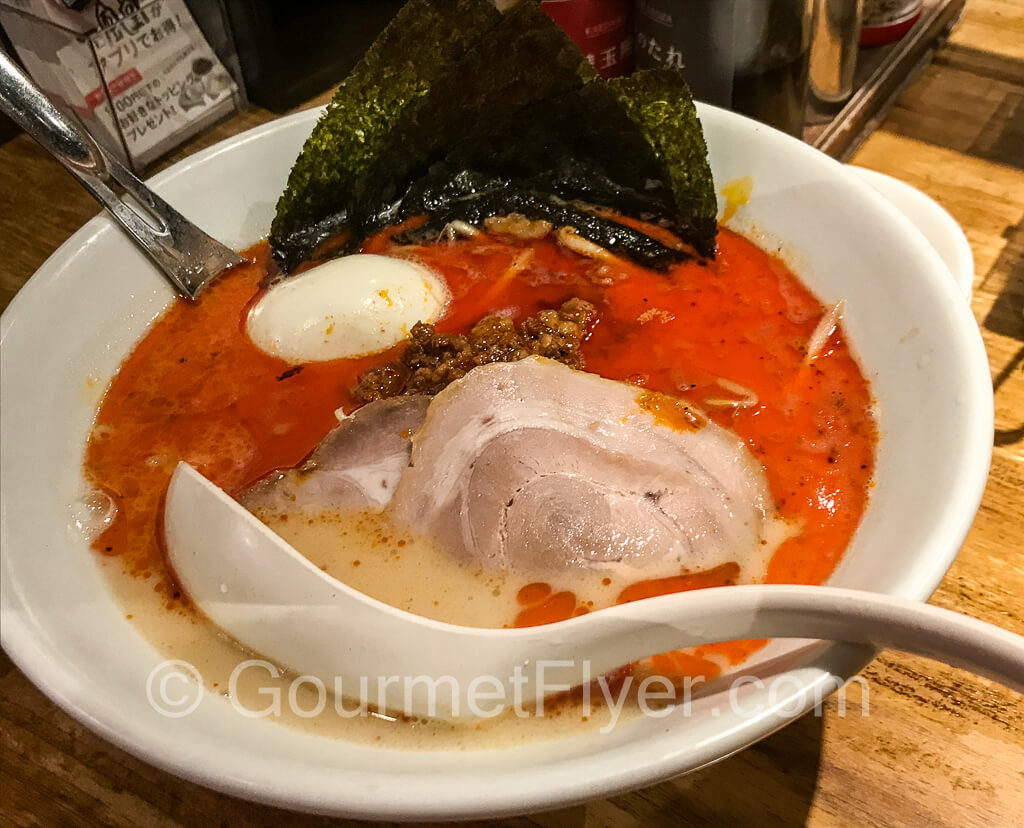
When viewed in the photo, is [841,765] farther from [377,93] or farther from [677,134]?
[377,93]

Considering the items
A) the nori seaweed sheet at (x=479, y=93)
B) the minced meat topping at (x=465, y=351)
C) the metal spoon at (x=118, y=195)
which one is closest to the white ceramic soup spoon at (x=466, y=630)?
the minced meat topping at (x=465, y=351)

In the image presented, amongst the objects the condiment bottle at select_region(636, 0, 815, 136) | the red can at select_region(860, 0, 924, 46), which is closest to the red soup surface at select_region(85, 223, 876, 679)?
the condiment bottle at select_region(636, 0, 815, 136)

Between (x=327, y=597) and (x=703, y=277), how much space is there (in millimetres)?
683

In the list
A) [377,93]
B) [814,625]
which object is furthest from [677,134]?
[814,625]

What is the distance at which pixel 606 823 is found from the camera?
798mm

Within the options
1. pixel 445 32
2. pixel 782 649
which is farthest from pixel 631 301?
pixel 782 649

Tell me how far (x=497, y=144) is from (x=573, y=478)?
59cm

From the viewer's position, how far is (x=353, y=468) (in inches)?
36.6

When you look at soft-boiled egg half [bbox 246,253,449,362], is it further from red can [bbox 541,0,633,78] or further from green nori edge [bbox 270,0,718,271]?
red can [bbox 541,0,633,78]

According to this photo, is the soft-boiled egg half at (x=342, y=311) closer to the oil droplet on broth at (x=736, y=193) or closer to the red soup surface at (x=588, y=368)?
the red soup surface at (x=588, y=368)

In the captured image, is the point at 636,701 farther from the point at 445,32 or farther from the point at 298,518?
the point at 445,32

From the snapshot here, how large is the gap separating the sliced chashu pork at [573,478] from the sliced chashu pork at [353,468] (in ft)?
0.10

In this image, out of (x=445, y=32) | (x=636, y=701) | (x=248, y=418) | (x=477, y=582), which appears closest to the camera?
(x=636, y=701)

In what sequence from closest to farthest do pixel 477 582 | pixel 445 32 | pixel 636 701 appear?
pixel 636 701
pixel 477 582
pixel 445 32
